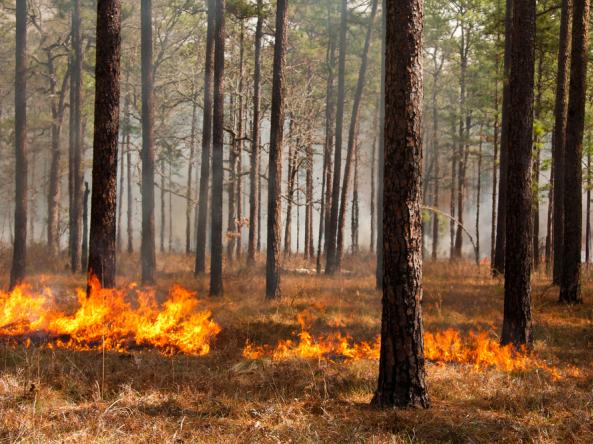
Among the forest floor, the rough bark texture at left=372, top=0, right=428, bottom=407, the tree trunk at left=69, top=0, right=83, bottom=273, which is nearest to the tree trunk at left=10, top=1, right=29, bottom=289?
the tree trunk at left=69, top=0, right=83, bottom=273

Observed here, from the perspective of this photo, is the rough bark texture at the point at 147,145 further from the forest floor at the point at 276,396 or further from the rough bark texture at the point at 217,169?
the forest floor at the point at 276,396

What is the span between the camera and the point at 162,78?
978 inches

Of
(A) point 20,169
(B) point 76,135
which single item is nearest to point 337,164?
(B) point 76,135

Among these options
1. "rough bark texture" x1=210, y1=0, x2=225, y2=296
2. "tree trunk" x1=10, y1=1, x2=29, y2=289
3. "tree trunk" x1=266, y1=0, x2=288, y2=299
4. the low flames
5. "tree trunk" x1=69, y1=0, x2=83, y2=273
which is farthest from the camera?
"tree trunk" x1=69, y1=0, x2=83, y2=273

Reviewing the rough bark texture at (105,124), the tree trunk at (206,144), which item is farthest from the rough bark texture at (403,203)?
the tree trunk at (206,144)

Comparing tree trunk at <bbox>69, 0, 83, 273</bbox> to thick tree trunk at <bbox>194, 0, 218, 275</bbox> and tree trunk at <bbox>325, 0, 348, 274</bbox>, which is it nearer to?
thick tree trunk at <bbox>194, 0, 218, 275</bbox>

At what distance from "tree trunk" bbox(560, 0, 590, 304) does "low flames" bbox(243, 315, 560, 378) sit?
4212 mm

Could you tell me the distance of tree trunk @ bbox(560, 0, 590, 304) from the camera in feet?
41.0

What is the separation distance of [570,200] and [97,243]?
1061cm

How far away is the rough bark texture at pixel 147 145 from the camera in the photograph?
16.6 meters

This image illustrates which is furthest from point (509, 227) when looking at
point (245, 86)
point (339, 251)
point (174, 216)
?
point (174, 216)

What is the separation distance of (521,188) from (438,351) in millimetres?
2995

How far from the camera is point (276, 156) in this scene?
14.3 meters

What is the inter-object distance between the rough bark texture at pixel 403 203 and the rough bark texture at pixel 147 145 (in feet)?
39.5
